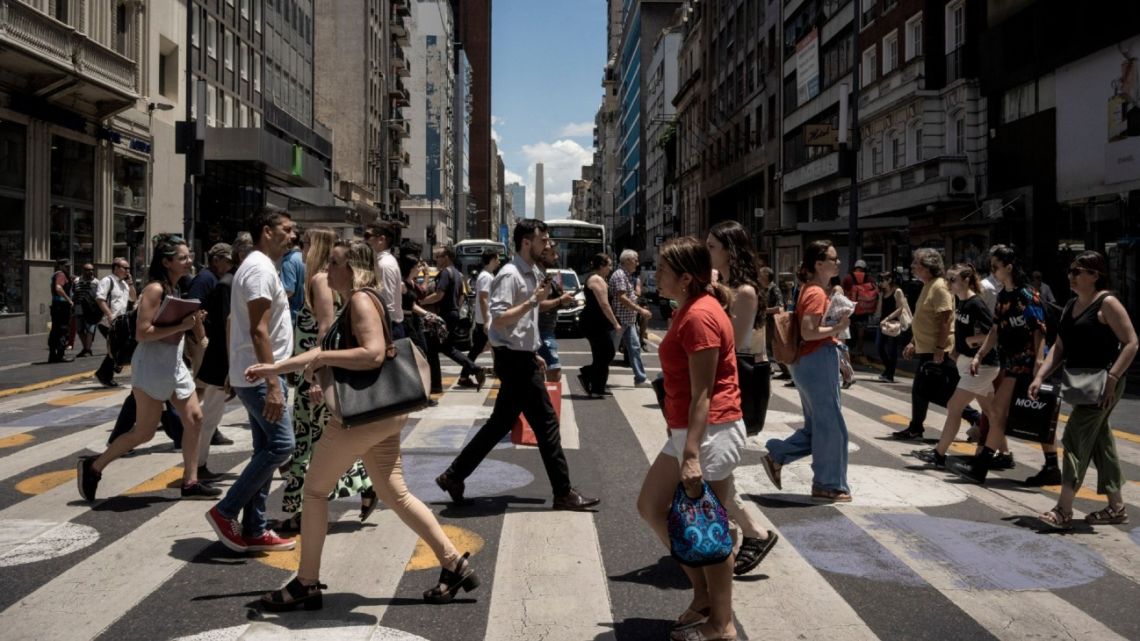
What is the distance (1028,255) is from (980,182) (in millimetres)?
3502

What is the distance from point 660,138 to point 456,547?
8439 cm

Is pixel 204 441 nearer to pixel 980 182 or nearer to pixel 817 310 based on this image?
pixel 817 310

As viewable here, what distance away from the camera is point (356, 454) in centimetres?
441

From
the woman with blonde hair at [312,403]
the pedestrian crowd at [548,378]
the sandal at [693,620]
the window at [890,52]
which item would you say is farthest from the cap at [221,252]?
the window at [890,52]

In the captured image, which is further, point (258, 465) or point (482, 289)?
point (482, 289)

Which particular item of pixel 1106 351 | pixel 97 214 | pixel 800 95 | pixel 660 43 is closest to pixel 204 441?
pixel 1106 351

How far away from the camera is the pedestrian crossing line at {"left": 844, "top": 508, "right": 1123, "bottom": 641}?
4.29 metres

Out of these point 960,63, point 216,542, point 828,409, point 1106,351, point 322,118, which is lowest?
point 216,542

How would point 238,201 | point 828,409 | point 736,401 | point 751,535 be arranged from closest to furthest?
point 736,401, point 751,535, point 828,409, point 238,201

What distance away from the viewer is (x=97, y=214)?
27734 millimetres

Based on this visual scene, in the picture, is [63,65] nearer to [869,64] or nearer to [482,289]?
[482,289]

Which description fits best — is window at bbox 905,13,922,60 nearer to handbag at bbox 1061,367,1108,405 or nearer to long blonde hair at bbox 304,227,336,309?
handbag at bbox 1061,367,1108,405

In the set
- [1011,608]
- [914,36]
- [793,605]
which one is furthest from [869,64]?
[793,605]

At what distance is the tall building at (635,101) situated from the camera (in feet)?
335
